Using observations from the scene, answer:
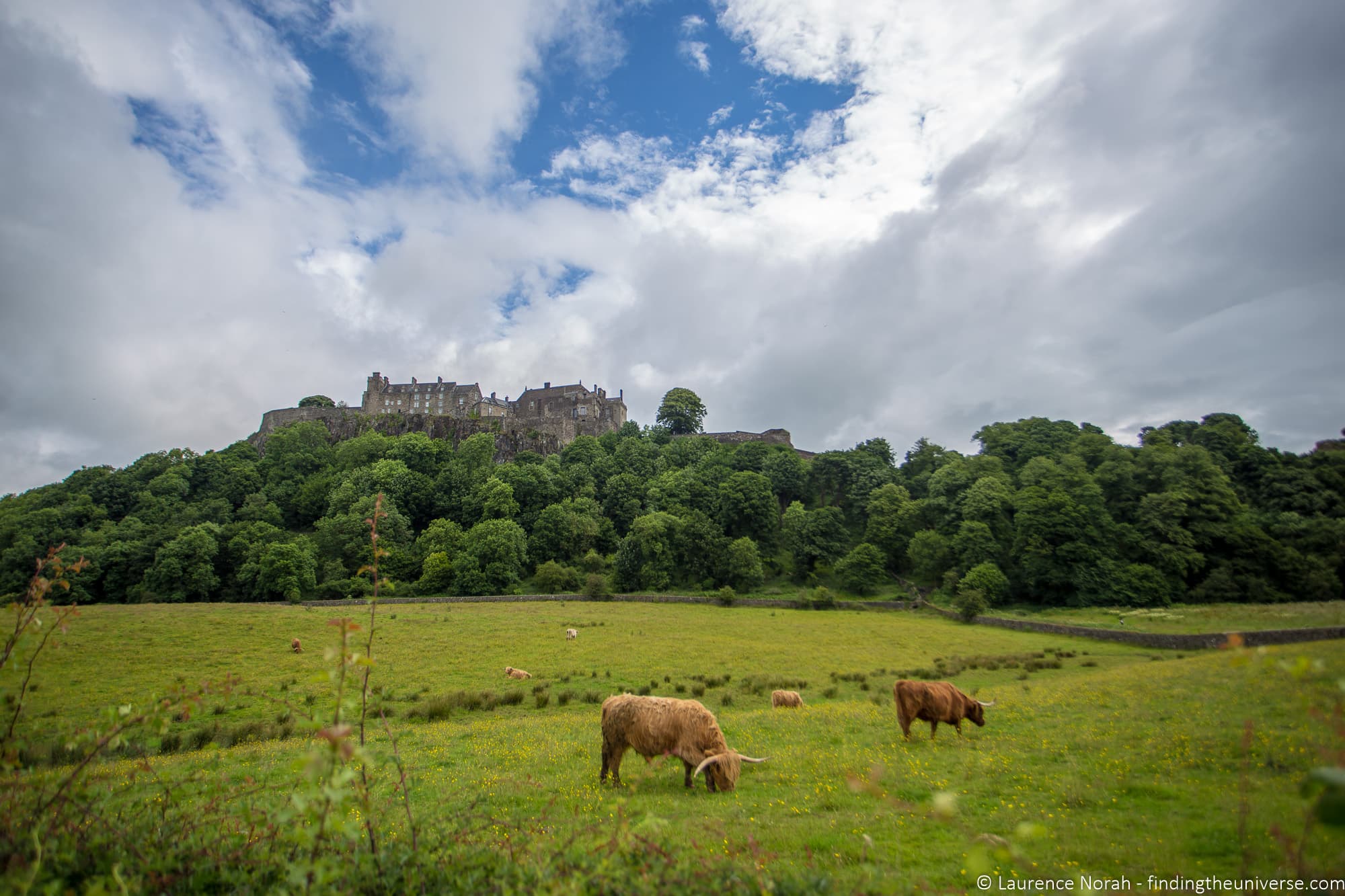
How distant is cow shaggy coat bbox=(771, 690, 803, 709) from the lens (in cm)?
2048

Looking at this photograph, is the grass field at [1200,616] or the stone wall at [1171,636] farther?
the grass field at [1200,616]

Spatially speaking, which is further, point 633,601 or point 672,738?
point 633,601

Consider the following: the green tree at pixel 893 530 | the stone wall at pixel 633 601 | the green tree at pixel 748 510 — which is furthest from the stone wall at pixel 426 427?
the green tree at pixel 893 530

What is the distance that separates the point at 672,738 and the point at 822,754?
4.02 meters

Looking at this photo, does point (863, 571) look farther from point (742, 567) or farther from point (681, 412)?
point (681, 412)

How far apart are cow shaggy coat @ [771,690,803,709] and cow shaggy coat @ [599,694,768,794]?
10410 millimetres

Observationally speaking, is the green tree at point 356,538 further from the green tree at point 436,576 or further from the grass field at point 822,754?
the grass field at point 822,754

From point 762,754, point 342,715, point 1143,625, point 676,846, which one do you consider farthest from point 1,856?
point 1143,625

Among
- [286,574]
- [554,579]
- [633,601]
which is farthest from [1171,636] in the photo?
[286,574]

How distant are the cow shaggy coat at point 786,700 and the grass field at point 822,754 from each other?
50 centimetres

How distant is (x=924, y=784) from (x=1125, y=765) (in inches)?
131

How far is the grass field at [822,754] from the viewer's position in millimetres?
5957

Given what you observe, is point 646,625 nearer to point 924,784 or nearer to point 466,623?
point 466,623

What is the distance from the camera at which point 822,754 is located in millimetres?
12695
